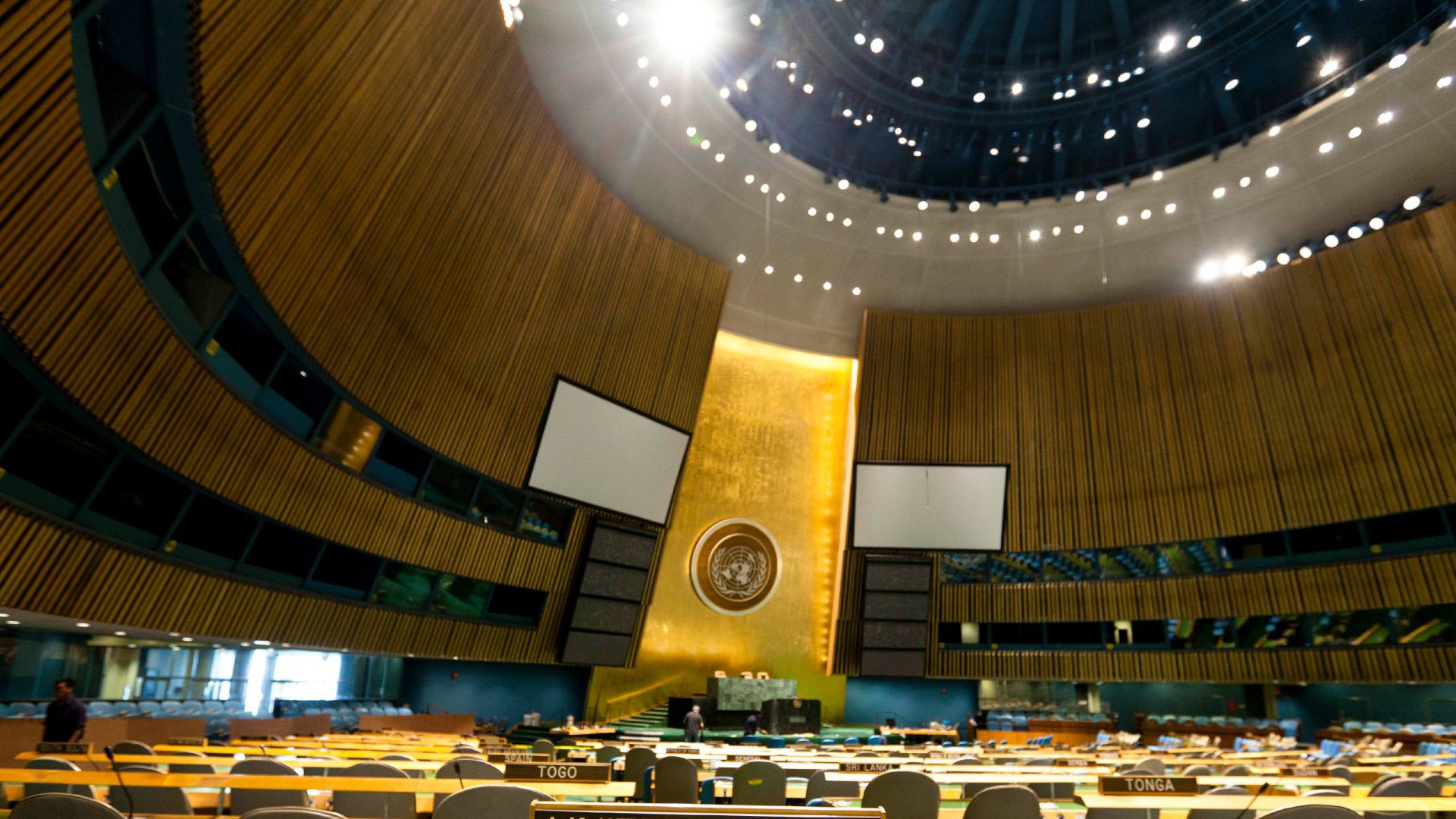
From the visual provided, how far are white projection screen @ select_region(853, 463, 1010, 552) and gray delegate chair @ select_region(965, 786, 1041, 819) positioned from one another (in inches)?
677

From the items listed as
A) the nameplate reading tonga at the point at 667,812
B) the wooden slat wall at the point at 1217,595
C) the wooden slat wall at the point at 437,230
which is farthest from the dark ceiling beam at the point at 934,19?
the nameplate reading tonga at the point at 667,812

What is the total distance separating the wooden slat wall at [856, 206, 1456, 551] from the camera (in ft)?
50.7

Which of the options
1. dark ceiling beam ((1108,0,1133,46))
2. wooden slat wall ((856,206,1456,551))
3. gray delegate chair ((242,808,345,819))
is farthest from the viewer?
dark ceiling beam ((1108,0,1133,46))

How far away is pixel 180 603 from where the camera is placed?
909cm

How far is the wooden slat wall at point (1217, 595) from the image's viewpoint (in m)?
15.1

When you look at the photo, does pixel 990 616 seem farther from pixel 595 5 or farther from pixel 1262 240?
pixel 595 5

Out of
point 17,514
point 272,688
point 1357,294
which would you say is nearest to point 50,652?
point 272,688

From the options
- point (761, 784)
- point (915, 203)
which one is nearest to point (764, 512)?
point (915, 203)

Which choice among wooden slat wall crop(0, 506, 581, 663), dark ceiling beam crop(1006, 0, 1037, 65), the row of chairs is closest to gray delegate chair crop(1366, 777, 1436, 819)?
wooden slat wall crop(0, 506, 581, 663)

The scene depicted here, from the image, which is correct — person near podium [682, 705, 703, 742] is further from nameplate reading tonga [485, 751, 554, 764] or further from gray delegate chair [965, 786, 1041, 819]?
gray delegate chair [965, 786, 1041, 819]

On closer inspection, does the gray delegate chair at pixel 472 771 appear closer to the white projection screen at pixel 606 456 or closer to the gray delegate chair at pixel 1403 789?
the gray delegate chair at pixel 1403 789

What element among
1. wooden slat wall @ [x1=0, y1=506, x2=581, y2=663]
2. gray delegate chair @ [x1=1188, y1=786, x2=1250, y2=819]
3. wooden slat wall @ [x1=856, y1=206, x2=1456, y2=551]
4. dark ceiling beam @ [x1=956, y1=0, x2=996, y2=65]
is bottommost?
gray delegate chair @ [x1=1188, y1=786, x2=1250, y2=819]

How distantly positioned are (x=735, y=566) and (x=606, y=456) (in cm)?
598

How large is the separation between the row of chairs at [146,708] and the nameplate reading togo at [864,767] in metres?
9.56
